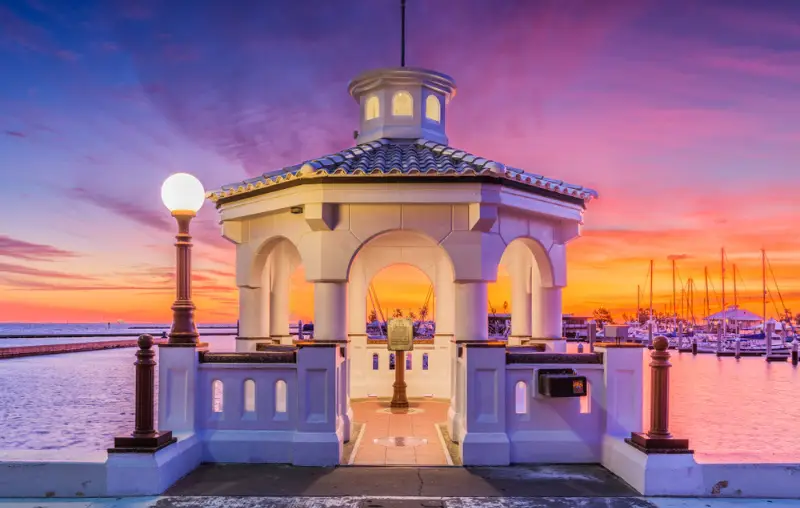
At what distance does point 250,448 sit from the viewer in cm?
769

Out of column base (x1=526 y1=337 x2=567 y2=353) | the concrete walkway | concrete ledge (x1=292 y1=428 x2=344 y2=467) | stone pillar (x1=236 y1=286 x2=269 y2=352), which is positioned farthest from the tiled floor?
stone pillar (x1=236 y1=286 x2=269 y2=352)

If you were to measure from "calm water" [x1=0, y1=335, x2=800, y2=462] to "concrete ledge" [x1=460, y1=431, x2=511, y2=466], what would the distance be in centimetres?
226

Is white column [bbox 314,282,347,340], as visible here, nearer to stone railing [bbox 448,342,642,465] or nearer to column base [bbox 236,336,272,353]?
stone railing [bbox 448,342,642,465]

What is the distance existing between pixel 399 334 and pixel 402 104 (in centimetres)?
442

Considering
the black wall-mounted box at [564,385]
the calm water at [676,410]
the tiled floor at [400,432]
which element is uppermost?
the black wall-mounted box at [564,385]

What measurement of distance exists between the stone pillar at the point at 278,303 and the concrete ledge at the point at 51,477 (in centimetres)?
479

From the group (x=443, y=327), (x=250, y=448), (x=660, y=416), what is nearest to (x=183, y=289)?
(x=250, y=448)

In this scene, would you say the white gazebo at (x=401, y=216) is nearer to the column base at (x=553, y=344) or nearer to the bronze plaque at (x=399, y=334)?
the column base at (x=553, y=344)

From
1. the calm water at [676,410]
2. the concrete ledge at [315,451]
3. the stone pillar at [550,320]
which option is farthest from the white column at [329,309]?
the calm water at [676,410]

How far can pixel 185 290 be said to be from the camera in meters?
7.77

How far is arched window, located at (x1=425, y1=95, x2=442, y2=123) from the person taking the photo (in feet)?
36.3

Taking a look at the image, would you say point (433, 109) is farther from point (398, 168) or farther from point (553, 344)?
point (553, 344)

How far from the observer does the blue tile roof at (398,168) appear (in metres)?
8.02

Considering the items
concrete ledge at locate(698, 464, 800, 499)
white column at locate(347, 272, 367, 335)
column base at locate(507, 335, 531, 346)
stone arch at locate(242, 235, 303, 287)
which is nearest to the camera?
concrete ledge at locate(698, 464, 800, 499)
